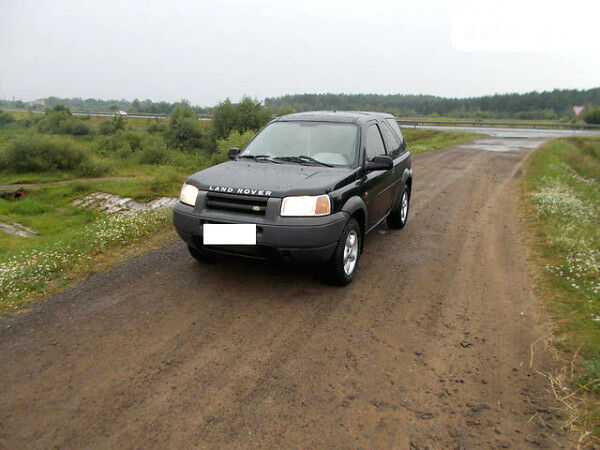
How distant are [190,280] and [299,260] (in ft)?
4.85

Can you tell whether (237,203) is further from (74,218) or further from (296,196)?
(74,218)

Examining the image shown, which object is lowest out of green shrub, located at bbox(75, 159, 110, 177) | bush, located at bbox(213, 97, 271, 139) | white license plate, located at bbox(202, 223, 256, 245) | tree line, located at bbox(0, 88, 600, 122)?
green shrub, located at bbox(75, 159, 110, 177)

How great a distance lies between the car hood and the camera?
4.02 meters

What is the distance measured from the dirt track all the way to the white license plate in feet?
2.15

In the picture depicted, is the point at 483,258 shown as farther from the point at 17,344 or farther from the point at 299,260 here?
the point at 17,344

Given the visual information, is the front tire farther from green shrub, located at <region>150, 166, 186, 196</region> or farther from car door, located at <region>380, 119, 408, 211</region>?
green shrub, located at <region>150, 166, 186, 196</region>

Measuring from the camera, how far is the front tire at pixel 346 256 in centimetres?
425

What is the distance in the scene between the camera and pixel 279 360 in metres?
3.22

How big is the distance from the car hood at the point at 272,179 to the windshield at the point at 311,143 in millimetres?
228

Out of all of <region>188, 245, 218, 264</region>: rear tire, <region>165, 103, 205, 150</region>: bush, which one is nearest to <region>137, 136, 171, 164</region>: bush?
<region>165, 103, 205, 150</region>: bush

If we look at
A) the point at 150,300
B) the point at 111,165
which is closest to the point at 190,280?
the point at 150,300

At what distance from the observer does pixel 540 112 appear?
91.0 metres

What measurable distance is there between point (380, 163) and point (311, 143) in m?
0.90

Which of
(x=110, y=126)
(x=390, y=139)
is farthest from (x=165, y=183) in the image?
(x=110, y=126)
